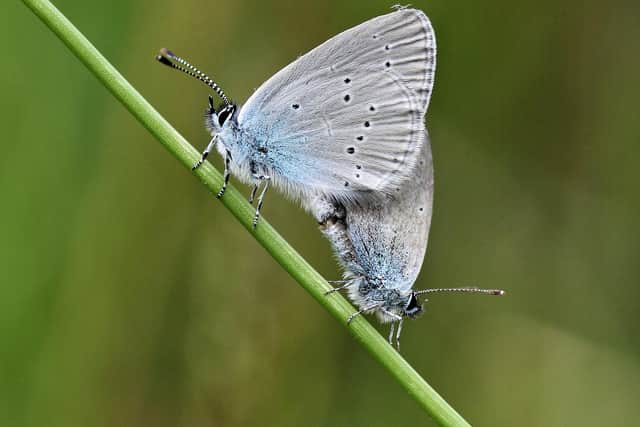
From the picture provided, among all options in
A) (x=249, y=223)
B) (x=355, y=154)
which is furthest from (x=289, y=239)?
(x=249, y=223)

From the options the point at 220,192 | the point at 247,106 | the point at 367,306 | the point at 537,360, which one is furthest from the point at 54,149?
the point at 537,360

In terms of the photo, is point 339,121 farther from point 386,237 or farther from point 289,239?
point 289,239

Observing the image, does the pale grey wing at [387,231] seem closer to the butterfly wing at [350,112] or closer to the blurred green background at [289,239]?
the butterfly wing at [350,112]

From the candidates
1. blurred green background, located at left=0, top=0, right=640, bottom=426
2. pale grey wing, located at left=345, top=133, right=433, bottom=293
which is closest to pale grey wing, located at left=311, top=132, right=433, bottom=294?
pale grey wing, located at left=345, top=133, right=433, bottom=293

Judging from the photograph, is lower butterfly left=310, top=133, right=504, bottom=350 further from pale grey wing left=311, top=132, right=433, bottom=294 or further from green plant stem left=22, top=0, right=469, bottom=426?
green plant stem left=22, top=0, right=469, bottom=426

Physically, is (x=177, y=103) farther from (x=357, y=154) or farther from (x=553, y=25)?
(x=553, y=25)
